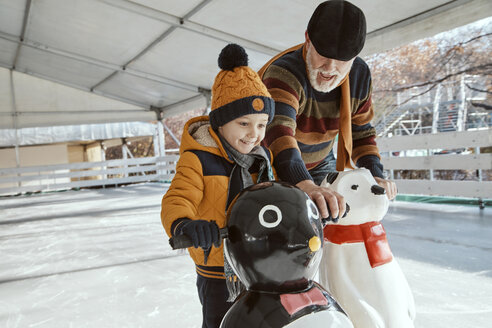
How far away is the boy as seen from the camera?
3.12ft

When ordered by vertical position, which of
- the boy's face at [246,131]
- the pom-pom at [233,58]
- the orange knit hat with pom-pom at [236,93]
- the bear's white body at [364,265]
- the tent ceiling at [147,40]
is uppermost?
the tent ceiling at [147,40]

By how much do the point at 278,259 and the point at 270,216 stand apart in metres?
0.08

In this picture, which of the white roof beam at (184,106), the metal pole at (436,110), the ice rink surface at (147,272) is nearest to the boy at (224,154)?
the ice rink surface at (147,272)

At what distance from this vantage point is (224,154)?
1.00 meters

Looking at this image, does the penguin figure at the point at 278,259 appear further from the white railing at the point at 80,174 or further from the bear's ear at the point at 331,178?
the white railing at the point at 80,174

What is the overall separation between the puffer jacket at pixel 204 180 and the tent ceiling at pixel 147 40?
11.5ft

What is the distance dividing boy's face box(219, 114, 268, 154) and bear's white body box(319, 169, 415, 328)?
29 cm

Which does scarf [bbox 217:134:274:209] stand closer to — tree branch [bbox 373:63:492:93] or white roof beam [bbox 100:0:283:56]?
white roof beam [bbox 100:0:283:56]

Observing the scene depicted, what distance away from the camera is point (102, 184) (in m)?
10.9

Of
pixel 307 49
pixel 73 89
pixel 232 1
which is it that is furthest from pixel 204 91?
pixel 307 49

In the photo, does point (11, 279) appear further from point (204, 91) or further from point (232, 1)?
point (204, 91)

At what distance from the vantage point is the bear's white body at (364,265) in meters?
1.04

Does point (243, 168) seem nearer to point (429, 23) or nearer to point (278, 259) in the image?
point (278, 259)

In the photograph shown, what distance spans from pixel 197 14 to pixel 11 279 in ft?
12.7
